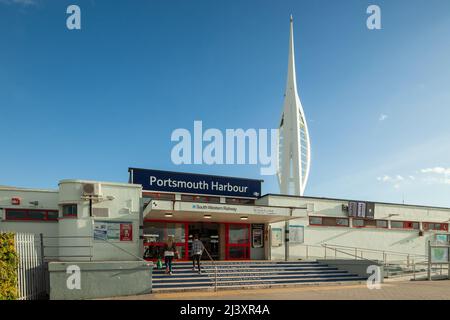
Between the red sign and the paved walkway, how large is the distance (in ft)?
14.3

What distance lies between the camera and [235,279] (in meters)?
15.5

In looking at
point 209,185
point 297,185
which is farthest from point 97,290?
point 297,185

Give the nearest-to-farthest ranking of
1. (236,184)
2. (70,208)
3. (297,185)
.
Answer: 1. (70,208)
2. (236,184)
3. (297,185)

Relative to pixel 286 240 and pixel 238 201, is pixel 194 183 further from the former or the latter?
pixel 286 240

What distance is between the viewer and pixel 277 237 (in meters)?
21.2

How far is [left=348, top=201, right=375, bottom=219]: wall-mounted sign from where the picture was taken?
23.7 metres

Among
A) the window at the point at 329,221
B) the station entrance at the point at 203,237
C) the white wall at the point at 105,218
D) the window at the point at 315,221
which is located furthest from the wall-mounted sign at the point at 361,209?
the white wall at the point at 105,218

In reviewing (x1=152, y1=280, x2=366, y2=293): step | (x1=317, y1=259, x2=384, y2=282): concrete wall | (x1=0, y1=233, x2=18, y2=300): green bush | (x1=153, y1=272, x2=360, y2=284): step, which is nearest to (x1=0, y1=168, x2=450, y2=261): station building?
(x1=153, y1=272, x2=360, y2=284): step

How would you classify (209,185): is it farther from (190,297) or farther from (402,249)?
(402,249)

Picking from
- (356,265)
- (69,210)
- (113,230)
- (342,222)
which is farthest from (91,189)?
(342,222)

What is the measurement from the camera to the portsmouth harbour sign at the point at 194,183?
2008cm

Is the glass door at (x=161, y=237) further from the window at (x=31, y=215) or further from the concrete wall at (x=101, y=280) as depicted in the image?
the concrete wall at (x=101, y=280)

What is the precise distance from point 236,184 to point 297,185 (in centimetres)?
1554

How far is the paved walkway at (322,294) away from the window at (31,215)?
24.2ft
